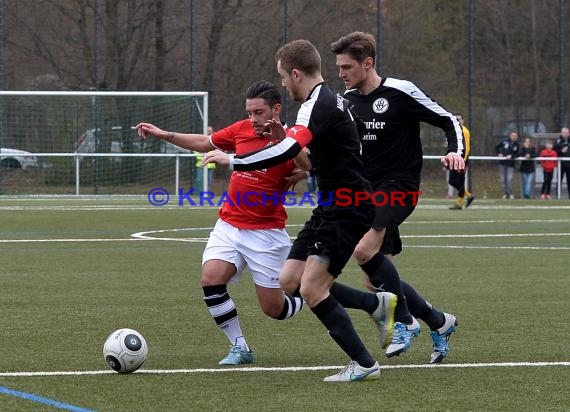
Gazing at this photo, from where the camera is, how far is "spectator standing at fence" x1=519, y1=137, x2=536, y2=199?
31234 millimetres

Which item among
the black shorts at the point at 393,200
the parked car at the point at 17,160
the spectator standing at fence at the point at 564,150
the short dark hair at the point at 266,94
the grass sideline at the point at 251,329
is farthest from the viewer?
the spectator standing at fence at the point at 564,150

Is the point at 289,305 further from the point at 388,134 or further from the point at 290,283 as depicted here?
the point at 388,134

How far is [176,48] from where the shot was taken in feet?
113

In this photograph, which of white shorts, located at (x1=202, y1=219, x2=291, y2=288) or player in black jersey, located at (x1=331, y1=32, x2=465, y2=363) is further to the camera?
player in black jersey, located at (x1=331, y1=32, x2=465, y2=363)

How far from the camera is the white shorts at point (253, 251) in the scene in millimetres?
7238

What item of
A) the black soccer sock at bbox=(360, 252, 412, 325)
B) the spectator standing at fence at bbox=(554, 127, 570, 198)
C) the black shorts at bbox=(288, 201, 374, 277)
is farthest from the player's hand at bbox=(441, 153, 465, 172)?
the spectator standing at fence at bbox=(554, 127, 570, 198)

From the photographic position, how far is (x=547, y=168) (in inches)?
1227

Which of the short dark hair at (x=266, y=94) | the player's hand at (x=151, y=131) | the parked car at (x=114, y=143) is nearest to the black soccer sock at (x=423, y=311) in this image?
the short dark hair at (x=266, y=94)

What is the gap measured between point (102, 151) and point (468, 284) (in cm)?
1977

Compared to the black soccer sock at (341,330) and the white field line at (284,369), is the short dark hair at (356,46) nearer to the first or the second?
the black soccer sock at (341,330)

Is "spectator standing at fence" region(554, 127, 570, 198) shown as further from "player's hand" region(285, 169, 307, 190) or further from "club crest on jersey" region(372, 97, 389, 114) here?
"player's hand" region(285, 169, 307, 190)

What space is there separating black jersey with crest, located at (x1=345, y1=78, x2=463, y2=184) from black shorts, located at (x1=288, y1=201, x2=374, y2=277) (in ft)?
4.01

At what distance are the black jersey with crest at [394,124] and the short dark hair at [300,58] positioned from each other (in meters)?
1.26

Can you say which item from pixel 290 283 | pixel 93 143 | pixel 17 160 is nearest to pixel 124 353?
pixel 290 283
